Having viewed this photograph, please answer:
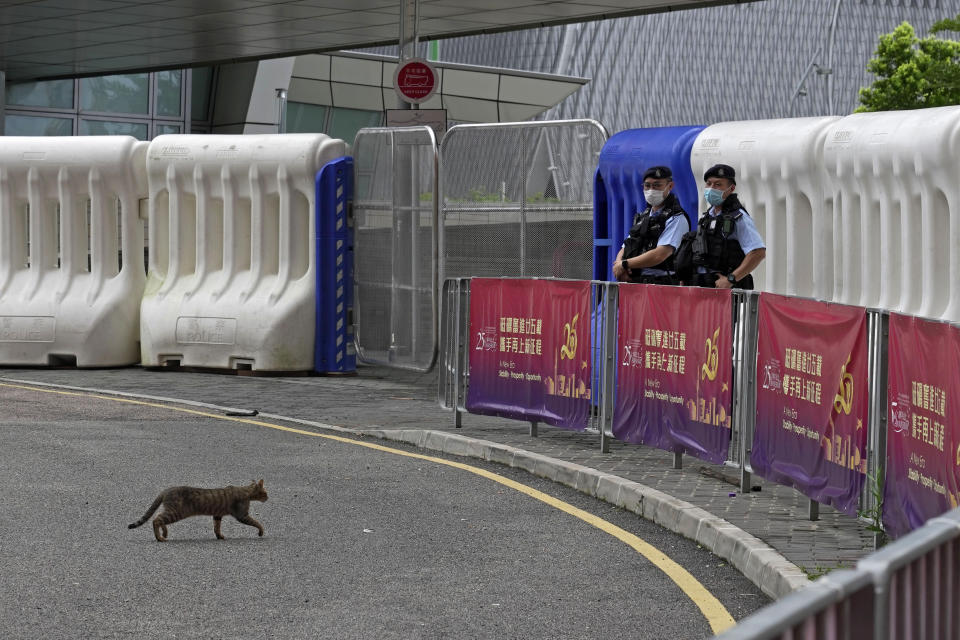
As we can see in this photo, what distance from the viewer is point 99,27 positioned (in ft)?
88.0

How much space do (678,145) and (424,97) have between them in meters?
8.03

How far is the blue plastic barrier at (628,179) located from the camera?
1263 cm

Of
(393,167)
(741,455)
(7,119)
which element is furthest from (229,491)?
(7,119)

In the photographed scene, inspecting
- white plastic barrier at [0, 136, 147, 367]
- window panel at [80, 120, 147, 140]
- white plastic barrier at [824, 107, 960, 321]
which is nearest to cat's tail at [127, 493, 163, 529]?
white plastic barrier at [824, 107, 960, 321]

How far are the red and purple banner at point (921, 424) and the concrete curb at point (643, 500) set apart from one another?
536 mm

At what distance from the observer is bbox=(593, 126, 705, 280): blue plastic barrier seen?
497 inches

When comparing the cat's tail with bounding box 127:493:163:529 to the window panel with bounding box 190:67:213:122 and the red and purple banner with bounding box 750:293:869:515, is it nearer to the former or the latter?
the red and purple banner with bounding box 750:293:869:515

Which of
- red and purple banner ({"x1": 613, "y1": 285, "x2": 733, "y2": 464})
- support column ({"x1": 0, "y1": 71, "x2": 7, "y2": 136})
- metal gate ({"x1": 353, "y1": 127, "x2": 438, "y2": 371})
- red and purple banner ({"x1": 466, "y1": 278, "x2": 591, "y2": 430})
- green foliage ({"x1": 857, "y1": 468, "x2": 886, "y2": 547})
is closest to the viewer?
green foliage ({"x1": 857, "y1": 468, "x2": 886, "y2": 547})

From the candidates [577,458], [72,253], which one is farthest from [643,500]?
[72,253]

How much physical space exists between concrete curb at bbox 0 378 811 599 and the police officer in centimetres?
182

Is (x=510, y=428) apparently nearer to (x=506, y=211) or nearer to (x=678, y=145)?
(x=678, y=145)

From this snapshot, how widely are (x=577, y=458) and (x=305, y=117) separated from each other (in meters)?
33.8

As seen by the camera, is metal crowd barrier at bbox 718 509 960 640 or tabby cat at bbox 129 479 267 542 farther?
tabby cat at bbox 129 479 267 542

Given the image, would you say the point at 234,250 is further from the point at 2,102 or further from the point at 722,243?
the point at 2,102
